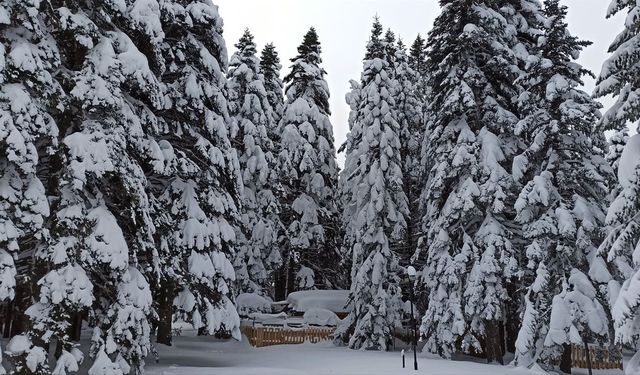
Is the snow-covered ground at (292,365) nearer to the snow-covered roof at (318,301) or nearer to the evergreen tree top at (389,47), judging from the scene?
the snow-covered roof at (318,301)

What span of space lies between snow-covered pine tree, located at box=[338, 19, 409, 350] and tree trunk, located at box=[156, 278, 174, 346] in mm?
8180

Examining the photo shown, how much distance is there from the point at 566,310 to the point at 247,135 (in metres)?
19.7

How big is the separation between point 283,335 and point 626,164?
65.9ft

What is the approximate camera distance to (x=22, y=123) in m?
10.1

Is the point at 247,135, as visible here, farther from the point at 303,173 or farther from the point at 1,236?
the point at 1,236

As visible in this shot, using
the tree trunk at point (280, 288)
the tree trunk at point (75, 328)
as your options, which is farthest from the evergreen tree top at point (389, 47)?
the tree trunk at point (280, 288)

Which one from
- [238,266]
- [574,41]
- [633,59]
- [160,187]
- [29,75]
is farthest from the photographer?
[238,266]

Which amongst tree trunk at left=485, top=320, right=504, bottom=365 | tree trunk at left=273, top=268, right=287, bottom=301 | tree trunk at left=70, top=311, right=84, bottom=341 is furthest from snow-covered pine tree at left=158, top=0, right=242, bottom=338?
tree trunk at left=273, top=268, right=287, bottom=301

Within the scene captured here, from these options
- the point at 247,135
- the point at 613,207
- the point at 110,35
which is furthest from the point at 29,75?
the point at 247,135

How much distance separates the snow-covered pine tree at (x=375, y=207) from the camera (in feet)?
75.2

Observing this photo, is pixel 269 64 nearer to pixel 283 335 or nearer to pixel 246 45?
pixel 246 45

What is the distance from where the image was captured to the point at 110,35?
12.9 metres

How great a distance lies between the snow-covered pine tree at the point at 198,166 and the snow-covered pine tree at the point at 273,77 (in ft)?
60.5

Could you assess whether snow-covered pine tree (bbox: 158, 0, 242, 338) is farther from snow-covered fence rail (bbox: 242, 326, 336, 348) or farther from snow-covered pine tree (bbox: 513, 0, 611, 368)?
snow-covered fence rail (bbox: 242, 326, 336, 348)
